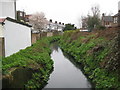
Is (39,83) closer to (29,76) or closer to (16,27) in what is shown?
(29,76)

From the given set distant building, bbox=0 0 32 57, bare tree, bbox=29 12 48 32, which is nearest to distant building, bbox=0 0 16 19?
distant building, bbox=0 0 32 57

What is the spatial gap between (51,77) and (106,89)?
5073 millimetres

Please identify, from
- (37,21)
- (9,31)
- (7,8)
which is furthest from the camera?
(37,21)

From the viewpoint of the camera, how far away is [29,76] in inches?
336

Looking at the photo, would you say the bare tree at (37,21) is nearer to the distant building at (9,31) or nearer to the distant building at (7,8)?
the distant building at (7,8)

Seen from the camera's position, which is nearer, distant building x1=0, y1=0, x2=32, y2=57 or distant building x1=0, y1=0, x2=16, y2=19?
distant building x1=0, y1=0, x2=32, y2=57

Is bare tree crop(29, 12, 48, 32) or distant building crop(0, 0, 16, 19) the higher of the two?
bare tree crop(29, 12, 48, 32)

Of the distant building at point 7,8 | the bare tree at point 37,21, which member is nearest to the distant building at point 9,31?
the distant building at point 7,8

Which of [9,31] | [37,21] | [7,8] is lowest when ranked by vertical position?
[9,31]

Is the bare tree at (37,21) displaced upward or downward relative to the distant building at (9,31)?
upward

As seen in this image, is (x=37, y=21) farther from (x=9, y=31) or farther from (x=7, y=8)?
(x=9, y=31)

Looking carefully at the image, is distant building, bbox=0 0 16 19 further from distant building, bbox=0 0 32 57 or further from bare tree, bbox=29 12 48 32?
bare tree, bbox=29 12 48 32

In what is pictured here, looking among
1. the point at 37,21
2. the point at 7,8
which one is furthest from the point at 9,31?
the point at 37,21

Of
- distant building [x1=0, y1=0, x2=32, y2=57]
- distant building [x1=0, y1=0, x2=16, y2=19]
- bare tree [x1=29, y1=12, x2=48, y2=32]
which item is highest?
bare tree [x1=29, y1=12, x2=48, y2=32]
